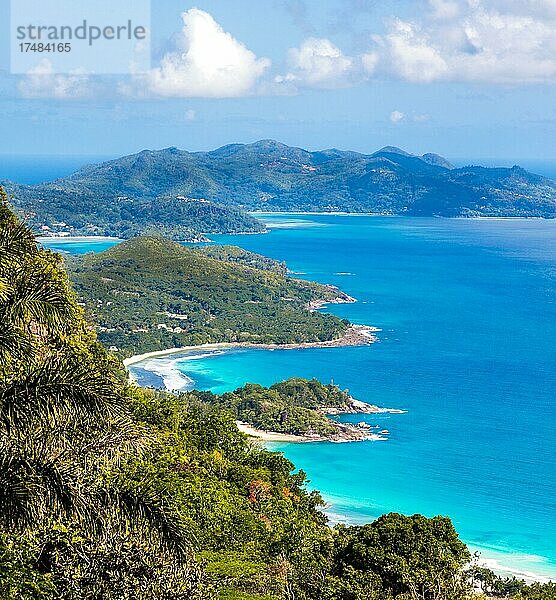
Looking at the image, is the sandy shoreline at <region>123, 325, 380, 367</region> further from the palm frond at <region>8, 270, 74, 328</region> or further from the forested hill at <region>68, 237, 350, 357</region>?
the palm frond at <region>8, 270, 74, 328</region>

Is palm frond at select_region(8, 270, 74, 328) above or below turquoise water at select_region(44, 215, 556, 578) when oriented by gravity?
above

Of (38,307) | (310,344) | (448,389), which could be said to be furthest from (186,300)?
(38,307)

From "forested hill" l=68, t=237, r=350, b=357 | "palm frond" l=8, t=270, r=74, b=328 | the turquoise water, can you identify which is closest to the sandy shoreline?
"forested hill" l=68, t=237, r=350, b=357

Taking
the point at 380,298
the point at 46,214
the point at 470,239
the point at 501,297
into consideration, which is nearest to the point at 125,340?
the point at 380,298

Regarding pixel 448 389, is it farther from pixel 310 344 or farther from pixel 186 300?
pixel 186 300

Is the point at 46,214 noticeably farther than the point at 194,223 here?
No

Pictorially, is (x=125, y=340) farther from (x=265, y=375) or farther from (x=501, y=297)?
(x=501, y=297)
